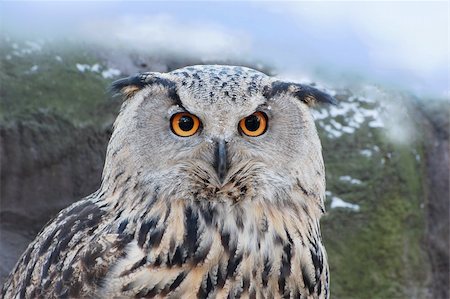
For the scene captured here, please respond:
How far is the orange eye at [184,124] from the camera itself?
4.99 feet

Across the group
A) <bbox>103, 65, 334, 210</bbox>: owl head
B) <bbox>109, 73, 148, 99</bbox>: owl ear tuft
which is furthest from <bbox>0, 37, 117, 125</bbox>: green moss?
<bbox>103, 65, 334, 210</bbox>: owl head

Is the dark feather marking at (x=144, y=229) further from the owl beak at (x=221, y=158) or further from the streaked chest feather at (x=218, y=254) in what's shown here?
the owl beak at (x=221, y=158)

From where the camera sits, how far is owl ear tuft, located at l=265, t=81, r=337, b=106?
1.58 m

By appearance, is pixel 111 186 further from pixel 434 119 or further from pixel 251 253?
pixel 434 119

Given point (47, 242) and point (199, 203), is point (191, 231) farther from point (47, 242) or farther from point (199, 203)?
point (47, 242)

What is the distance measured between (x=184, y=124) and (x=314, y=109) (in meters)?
2.10

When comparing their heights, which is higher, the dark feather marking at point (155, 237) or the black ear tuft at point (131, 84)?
the black ear tuft at point (131, 84)

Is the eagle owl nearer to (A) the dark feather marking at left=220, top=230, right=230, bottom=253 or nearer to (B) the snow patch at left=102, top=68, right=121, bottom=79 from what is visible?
(A) the dark feather marking at left=220, top=230, right=230, bottom=253

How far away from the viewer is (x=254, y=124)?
1544 millimetres

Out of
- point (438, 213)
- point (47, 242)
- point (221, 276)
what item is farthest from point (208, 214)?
point (438, 213)

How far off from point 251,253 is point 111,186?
37 centimetres

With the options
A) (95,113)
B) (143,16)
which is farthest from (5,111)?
(143,16)

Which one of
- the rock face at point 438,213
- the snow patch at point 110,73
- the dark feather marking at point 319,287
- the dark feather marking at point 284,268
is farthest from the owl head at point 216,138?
the rock face at point 438,213

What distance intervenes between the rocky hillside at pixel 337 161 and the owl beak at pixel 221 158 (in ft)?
6.29
